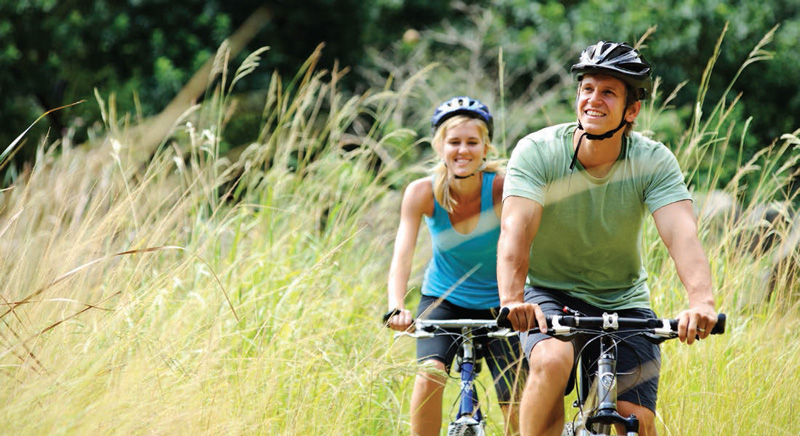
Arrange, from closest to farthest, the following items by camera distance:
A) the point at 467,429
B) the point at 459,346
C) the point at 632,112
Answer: the point at 632,112 < the point at 467,429 < the point at 459,346

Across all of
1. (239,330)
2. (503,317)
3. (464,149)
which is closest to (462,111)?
(464,149)

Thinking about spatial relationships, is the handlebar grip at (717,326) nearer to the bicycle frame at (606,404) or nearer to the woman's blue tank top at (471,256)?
the bicycle frame at (606,404)

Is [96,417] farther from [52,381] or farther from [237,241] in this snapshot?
[237,241]

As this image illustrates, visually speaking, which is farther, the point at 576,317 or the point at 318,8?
the point at 318,8

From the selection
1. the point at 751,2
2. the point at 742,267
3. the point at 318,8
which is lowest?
the point at 742,267

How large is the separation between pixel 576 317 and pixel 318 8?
1020 centimetres

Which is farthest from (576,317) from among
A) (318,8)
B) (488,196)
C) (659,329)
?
(318,8)

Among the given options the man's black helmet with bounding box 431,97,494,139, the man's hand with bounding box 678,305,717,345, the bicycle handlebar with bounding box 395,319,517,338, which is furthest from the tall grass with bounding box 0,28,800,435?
the man's hand with bounding box 678,305,717,345

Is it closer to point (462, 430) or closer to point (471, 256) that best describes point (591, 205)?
point (471, 256)

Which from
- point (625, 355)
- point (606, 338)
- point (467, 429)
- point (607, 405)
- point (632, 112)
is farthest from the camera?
point (467, 429)

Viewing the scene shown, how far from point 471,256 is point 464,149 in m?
0.47

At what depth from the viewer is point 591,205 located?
3154 millimetres

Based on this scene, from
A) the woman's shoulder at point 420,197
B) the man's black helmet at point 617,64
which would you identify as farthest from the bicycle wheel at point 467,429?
the man's black helmet at point 617,64

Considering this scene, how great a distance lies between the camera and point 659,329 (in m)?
2.60
